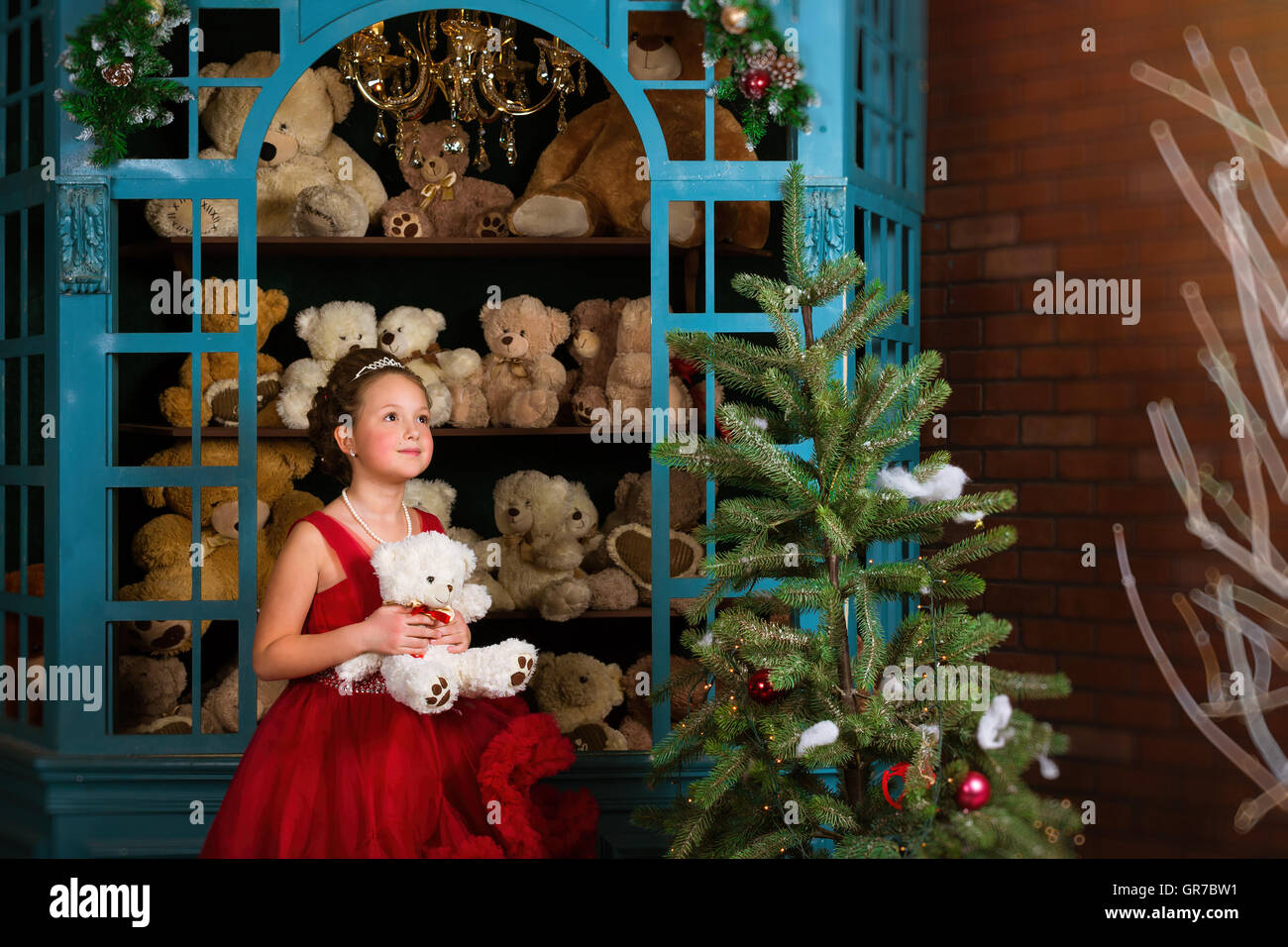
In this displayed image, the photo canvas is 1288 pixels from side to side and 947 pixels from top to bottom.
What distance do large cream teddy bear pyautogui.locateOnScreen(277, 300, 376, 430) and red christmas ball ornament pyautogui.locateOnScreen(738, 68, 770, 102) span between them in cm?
139

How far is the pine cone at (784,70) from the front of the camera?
106 inches

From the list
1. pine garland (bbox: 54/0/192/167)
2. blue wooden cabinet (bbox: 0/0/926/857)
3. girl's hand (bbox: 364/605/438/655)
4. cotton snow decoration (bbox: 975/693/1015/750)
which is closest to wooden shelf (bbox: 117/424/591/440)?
blue wooden cabinet (bbox: 0/0/926/857)

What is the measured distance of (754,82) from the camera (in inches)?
106

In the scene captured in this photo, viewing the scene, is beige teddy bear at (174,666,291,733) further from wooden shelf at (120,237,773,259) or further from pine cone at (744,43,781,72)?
pine cone at (744,43,781,72)

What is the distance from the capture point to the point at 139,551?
3.35 m

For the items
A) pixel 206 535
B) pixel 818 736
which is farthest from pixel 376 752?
pixel 206 535

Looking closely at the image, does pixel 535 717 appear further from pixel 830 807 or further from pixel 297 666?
pixel 830 807

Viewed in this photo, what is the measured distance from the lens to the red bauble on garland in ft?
6.44

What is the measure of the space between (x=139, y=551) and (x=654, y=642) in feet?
5.27

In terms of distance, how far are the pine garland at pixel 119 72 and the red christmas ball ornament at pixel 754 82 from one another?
1.33 meters

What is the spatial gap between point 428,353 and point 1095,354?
1928 mm

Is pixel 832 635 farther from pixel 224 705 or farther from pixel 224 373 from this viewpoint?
pixel 224 373

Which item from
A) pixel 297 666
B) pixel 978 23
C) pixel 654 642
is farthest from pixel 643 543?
pixel 978 23

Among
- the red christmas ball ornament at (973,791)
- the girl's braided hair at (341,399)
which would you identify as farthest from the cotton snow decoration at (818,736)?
the girl's braided hair at (341,399)
